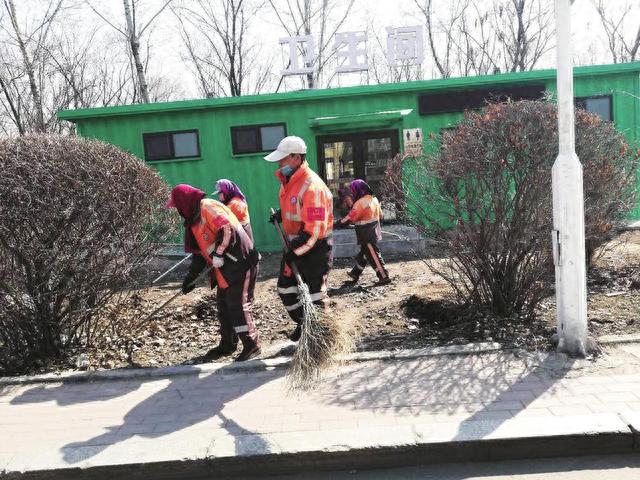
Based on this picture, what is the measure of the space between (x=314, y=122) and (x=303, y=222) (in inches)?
256

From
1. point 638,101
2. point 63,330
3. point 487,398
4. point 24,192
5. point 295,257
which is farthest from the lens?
point 638,101

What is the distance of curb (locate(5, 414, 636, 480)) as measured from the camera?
292cm

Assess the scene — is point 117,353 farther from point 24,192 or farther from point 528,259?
point 528,259

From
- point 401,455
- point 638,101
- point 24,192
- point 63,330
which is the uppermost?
point 638,101

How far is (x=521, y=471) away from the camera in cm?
286

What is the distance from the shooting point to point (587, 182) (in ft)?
16.2

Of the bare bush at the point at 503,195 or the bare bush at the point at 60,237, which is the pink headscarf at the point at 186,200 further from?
the bare bush at the point at 503,195

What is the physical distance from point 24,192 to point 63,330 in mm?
1382

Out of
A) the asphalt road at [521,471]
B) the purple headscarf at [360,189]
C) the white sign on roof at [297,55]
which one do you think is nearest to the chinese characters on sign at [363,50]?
the white sign on roof at [297,55]

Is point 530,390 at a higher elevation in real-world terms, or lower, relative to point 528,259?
lower

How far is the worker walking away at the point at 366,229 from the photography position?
7.34 metres

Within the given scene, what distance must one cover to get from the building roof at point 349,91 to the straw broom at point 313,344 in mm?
6958

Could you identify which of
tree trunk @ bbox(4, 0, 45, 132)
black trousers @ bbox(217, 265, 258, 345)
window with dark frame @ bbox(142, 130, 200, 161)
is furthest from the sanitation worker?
tree trunk @ bbox(4, 0, 45, 132)

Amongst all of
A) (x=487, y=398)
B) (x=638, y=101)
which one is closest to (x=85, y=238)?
(x=487, y=398)
